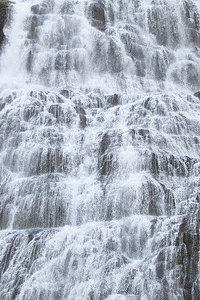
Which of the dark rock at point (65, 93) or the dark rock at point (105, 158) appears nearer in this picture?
the dark rock at point (105, 158)

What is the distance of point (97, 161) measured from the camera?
14930mm

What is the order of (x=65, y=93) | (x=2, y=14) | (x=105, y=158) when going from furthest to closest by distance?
(x=2, y=14) < (x=65, y=93) < (x=105, y=158)

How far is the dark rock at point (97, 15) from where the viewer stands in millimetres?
24856

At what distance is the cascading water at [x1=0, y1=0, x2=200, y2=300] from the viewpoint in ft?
35.4

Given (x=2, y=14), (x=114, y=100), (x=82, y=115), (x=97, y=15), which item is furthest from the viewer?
(x=97, y=15)

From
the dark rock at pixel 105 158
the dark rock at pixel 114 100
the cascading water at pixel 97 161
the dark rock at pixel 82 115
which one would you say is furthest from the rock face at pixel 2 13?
the dark rock at pixel 105 158

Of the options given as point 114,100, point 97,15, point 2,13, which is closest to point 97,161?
point 114,100

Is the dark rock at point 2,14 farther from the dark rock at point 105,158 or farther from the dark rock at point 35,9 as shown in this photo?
the dark rock at point 105,158

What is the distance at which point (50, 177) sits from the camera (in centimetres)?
1417

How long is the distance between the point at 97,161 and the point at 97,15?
13591mm

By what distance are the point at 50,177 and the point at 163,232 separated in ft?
15.3

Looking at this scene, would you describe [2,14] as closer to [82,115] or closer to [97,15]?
[97,15]

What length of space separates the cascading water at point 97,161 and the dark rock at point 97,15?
0.15 m

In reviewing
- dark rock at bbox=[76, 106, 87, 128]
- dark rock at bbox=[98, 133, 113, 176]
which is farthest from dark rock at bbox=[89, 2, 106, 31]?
dark rock at bbox=[98, 133, 113, 176]
